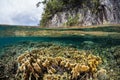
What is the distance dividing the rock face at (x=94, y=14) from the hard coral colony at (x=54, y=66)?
44.9ft

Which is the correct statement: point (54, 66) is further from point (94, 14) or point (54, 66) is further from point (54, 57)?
point (94, 14)

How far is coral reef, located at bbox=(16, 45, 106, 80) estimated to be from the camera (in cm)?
813

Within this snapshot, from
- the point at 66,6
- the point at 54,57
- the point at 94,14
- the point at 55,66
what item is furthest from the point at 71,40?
the point at 66,6

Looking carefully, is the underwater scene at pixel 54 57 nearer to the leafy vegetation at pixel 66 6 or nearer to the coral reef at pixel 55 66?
the coral reef at pixel 55 66

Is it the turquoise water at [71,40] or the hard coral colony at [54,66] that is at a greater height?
the turquoise water at [71,40]

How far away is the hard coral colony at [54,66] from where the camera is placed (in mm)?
8133

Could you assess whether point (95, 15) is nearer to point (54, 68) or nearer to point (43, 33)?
point (43, 33)

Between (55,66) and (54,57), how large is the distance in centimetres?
30

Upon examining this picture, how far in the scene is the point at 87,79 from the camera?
8.29 metres

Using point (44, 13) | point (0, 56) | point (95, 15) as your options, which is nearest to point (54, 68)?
point (0, 56)

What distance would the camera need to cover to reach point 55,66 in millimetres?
8328

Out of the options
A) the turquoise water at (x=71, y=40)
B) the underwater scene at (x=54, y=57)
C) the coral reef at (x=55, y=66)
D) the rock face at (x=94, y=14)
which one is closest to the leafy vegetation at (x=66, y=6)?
the rock face at (x=94, y=14)

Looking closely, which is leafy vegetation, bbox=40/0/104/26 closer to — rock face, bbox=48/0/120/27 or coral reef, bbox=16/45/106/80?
rock face, bbox=48/0/120/27

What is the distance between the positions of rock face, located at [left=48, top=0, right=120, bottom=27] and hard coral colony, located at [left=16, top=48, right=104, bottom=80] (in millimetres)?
13672
